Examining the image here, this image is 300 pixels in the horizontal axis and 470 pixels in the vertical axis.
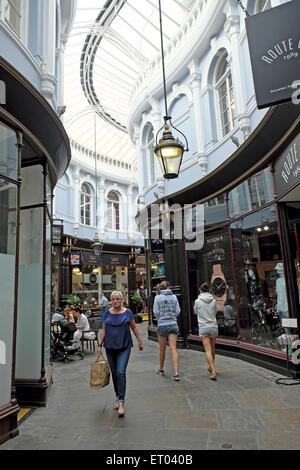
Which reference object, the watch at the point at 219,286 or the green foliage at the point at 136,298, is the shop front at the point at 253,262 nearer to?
the watch at the point at 219,286

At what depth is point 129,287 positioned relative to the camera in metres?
22.3

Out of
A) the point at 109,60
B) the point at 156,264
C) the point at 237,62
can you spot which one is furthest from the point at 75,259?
the point at 237,62

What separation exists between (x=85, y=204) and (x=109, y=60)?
26.8 ft

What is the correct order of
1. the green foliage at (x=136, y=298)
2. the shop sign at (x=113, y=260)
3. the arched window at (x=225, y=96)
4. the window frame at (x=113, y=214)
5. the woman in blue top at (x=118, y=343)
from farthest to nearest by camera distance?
the window frame at (x=113, y=214) → the shop sign at (x=113, y=260) → the green foliage at (x=136, y=298) → the arched window at (x=225, y=96) → the woman in blue top at (x=118, y=343)

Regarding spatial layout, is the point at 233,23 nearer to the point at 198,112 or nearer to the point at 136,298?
the point at 198,112

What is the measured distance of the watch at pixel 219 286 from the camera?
30.6 feet

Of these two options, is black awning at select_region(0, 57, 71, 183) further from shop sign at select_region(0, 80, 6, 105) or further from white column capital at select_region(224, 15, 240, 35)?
white column capital at select_region(224, 15, 240, 35)

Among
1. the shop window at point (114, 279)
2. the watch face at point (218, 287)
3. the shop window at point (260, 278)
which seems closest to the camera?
the shop window at point (260, 278)

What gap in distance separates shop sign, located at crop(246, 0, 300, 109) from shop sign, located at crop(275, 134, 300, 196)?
6.61ft

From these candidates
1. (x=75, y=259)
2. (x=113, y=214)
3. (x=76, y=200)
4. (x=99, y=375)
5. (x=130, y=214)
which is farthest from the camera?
(x=130, y=214)

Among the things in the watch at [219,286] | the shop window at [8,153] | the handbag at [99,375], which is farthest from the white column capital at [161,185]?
the handbag at [99,375]

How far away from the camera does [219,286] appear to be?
376 inches

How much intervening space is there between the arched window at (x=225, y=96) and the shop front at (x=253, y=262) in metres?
1.46

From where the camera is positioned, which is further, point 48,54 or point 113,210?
point 113,210
